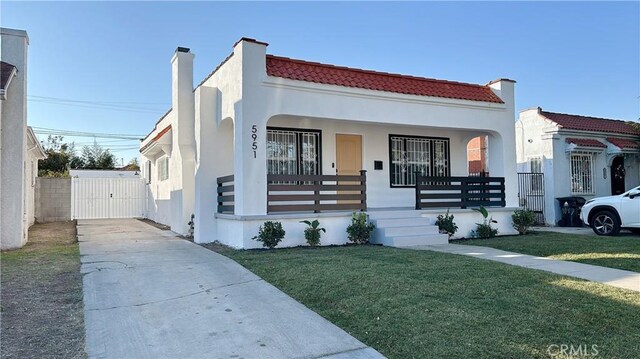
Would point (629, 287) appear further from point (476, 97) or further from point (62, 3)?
point (62, 3)

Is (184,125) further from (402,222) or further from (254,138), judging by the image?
(402,222)

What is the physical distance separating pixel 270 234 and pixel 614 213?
391 inches

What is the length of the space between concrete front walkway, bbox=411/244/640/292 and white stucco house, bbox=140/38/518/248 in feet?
5.06

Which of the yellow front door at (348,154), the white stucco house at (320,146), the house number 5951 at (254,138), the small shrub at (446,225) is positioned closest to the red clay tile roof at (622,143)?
the white stucco house at (320,146)

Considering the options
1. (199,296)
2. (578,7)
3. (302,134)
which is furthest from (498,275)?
(578,7)

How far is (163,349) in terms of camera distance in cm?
397

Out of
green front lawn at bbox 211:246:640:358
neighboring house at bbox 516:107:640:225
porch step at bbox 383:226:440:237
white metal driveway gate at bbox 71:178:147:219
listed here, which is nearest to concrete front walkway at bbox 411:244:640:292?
green front lawn at bbox 211:246:640:358

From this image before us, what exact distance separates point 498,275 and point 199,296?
426cm

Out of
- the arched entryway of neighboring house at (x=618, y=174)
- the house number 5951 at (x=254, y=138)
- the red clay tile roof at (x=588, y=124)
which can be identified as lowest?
the arched entryway of neighboring house at (x=618, y=174)

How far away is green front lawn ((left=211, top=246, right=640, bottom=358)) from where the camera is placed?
384 cm

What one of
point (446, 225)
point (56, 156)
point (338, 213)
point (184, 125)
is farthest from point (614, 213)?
point (56, 156)

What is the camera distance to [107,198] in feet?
69.6

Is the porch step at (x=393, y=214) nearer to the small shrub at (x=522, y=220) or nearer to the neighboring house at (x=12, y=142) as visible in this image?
the small shrub at (x=522, y=220)

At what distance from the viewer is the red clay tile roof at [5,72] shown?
9293 mm
